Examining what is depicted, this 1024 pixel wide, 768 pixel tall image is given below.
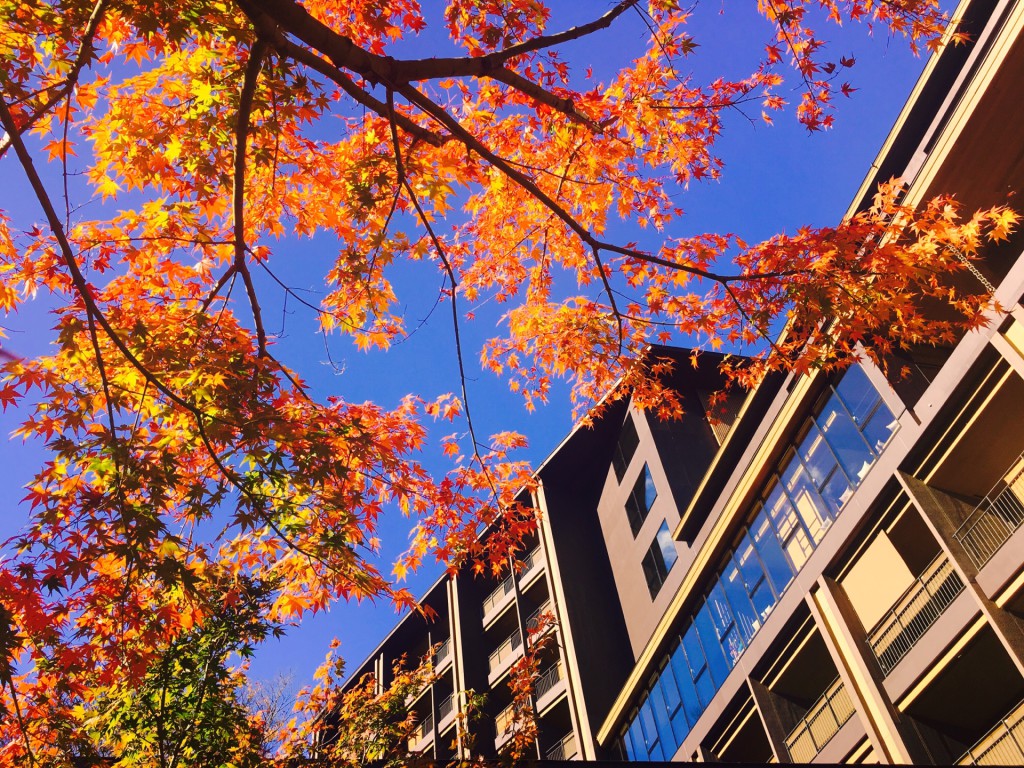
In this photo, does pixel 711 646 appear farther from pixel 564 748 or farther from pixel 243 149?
pixel 243 149

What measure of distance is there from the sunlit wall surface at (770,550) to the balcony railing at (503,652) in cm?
974

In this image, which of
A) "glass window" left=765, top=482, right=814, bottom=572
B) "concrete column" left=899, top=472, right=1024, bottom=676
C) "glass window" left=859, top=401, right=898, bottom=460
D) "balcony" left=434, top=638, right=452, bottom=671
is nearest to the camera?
"concrete column" left=899, top=472, right=1024, bottom=676

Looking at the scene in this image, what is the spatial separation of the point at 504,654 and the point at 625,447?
10503 millimetres

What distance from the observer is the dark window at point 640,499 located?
25.5 m

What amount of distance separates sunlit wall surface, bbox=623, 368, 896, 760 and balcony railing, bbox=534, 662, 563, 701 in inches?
244

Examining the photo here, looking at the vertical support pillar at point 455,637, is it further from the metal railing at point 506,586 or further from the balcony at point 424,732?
the balcony at point 424,732

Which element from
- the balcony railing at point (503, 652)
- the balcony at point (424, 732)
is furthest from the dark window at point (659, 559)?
the balcony at point (424, 732)

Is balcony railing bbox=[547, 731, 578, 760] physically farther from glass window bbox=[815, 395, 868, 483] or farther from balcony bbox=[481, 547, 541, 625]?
glass window bbox=[815, 395, 868, 483]

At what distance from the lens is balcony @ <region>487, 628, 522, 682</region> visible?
3086 centimetres

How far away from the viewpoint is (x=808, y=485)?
1630 centimetres

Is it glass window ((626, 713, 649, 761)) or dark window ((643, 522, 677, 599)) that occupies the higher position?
dark window ((643, 522, 677, 599))

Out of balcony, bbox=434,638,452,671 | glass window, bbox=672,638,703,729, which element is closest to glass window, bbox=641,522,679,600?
glass window, bbox=672,638,703,729

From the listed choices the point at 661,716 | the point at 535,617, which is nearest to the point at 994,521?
the point at 661,716

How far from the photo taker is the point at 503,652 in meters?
31.9
